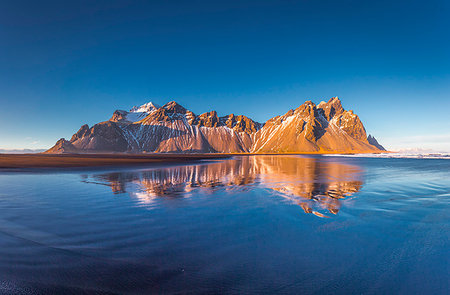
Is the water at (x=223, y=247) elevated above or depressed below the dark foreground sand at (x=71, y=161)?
below

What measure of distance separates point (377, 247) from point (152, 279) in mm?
6799

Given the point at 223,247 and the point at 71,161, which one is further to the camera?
the point at 71,161

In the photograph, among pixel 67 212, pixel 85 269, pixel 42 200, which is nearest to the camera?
pixel 85 269

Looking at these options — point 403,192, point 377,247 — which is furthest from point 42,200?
point 403,192

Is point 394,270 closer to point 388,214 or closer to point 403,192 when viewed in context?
point 388,214

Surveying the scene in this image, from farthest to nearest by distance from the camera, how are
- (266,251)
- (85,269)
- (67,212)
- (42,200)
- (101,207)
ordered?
(42,200), (101,207), (67,212), (266,251), (85,269)

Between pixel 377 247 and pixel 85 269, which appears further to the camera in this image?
pixel 377 247

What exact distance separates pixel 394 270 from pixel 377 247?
1.48 metres

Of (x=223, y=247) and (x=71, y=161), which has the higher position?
(x=71, y=161)

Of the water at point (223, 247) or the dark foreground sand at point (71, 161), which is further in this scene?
the dark foreground sand at point (71, 161)

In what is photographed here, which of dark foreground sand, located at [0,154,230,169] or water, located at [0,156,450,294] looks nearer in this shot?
water, located at [0,156,450,294]

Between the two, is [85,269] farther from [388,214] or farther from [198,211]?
[388,214]

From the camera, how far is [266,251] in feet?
21.2

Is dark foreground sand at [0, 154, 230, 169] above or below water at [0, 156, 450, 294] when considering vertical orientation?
above
